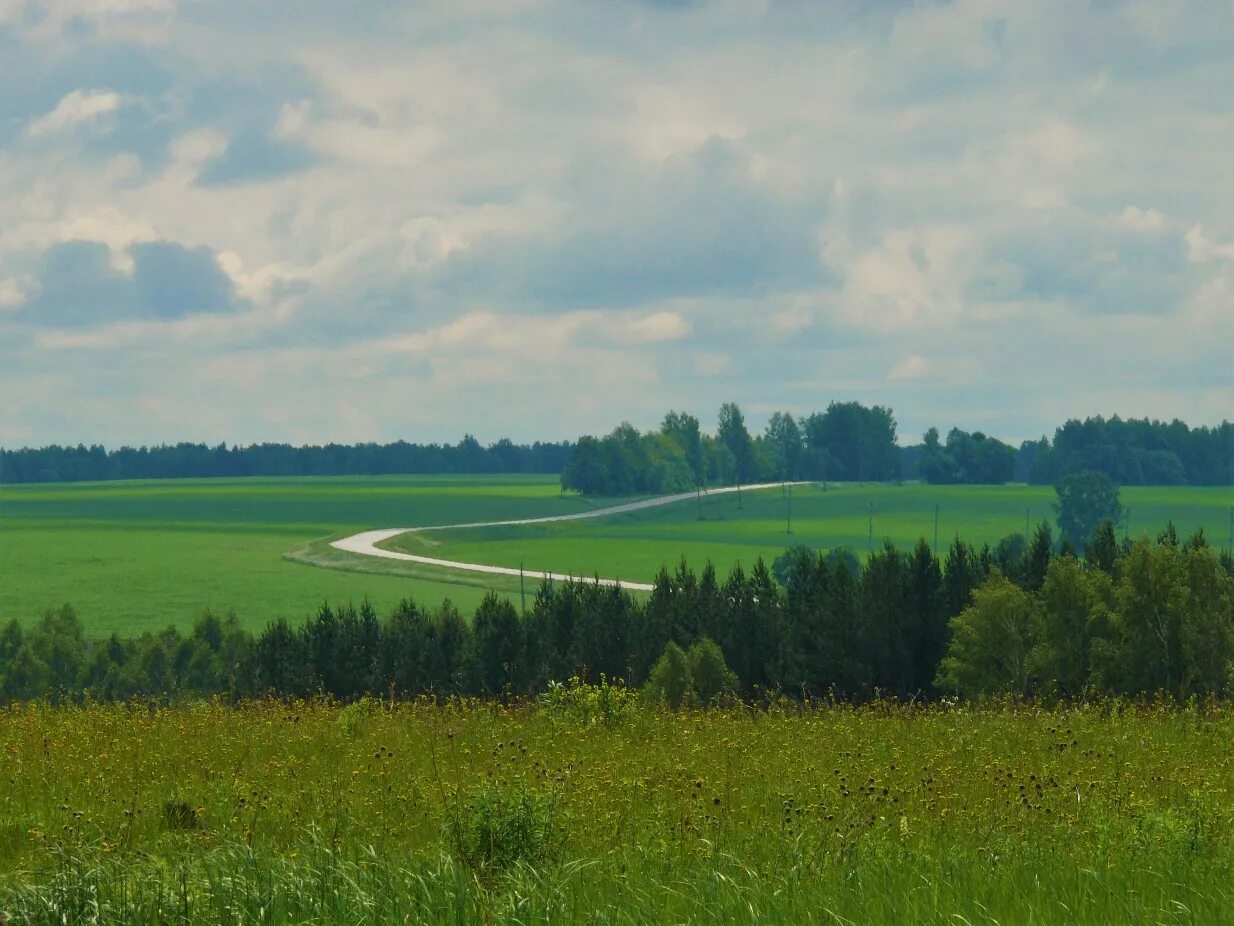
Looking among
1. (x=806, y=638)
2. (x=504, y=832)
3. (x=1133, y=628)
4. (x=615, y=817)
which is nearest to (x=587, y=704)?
(x=615, y=817)

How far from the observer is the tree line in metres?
55.2

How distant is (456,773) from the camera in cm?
1481

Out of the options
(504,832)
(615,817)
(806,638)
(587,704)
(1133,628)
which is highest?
(504,832)

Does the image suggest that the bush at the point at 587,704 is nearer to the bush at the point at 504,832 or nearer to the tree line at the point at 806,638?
the bush at the point at 504,832

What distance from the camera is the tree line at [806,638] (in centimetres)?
5522

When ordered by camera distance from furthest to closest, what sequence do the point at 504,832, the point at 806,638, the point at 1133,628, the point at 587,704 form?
the point at 806,638, the point at 1133,628, the point at 587,704, the point at 504,832

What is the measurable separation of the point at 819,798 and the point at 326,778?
5147 millimetres

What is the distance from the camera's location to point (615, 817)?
12.5 m

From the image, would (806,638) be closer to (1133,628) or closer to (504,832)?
(1133,628)

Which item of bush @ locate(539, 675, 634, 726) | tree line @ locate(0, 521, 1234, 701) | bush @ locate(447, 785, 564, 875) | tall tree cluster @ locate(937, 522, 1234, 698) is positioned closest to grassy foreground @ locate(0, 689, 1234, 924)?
bush @ locate(447, 785, 564, 875)

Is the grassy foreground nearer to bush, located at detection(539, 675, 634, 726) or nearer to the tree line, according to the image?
→ bush, located at detection(539, 675, 634, 726)

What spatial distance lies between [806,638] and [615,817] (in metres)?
81.4

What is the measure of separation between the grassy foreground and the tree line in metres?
37.8

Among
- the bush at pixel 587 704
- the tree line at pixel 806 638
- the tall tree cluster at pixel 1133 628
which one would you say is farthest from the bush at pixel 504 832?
the tree line at pixel 806 638
